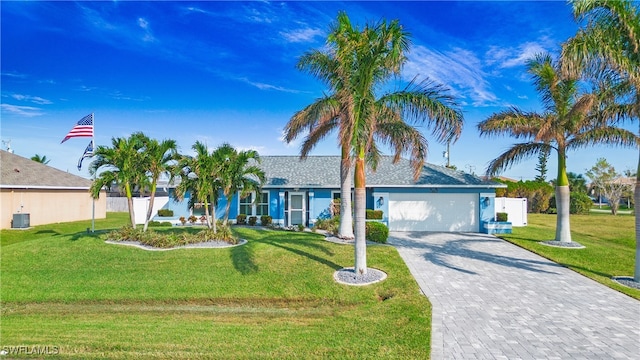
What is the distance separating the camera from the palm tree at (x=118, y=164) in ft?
47.0

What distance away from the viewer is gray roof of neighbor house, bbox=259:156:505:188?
1973 cm

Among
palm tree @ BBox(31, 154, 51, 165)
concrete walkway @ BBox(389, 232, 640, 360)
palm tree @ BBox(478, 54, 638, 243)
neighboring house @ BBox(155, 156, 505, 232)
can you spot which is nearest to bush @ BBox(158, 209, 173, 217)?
neighboring house @ BBox(155, 156, 505, 232)

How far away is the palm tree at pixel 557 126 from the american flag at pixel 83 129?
18.2 m

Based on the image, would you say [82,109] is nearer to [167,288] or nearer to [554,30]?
[167,288]

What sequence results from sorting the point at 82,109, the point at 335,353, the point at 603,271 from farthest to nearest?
→ the point at 82,109
the point at 603,271
the point at 335,353

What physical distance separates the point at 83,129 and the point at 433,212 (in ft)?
61.0

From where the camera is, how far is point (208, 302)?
9531mm

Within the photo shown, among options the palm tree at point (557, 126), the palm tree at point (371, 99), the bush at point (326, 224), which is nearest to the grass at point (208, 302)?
the palm tree at point (371, 99)

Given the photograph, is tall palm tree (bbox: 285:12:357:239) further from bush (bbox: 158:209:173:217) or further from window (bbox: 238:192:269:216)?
bush (bbox: 158:209:173:217)

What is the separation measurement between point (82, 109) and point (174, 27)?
988 cm

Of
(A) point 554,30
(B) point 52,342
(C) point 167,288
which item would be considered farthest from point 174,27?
(A) point 554,30

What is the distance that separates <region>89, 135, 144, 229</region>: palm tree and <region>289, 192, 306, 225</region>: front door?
8709 millimetres

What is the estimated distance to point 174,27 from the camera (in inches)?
581

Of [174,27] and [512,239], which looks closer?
[174,27]
